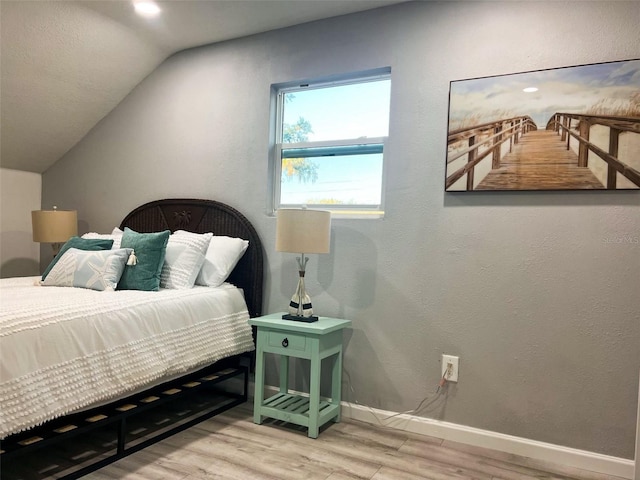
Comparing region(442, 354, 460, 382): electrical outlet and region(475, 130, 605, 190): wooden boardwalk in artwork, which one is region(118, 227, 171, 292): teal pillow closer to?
region(442, 354, 460, 382): electrical outlet

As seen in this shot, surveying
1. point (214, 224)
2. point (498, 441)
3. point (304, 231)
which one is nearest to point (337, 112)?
point (304, 231)

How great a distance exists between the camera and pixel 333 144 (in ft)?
9.83

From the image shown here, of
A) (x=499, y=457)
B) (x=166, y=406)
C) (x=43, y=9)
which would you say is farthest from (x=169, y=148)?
(x=499, y=457)

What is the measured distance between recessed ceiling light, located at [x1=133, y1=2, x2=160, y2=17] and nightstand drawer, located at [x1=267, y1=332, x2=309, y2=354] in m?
2.12

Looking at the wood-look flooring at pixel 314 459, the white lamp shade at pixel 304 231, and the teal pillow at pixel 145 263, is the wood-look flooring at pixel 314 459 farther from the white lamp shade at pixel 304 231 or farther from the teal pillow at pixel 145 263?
the white lamp shade at pixel 304 231

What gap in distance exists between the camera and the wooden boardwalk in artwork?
2227 mm

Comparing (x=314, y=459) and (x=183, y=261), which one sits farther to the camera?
(x=183, y=261)

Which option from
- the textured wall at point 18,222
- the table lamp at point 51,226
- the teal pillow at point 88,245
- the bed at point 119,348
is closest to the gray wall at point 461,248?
the bed at point 119,348

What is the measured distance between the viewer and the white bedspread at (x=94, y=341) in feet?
5.43

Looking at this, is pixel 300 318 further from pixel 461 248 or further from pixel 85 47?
pixel 85 47

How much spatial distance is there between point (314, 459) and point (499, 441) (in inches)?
38.1

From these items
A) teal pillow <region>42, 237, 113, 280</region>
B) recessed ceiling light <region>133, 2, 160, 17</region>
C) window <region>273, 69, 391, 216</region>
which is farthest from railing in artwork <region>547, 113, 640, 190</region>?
teal pillow <region>42, 237, 113, 280</region>

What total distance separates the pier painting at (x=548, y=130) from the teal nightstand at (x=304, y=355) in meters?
1.06

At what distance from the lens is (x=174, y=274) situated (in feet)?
9.03
